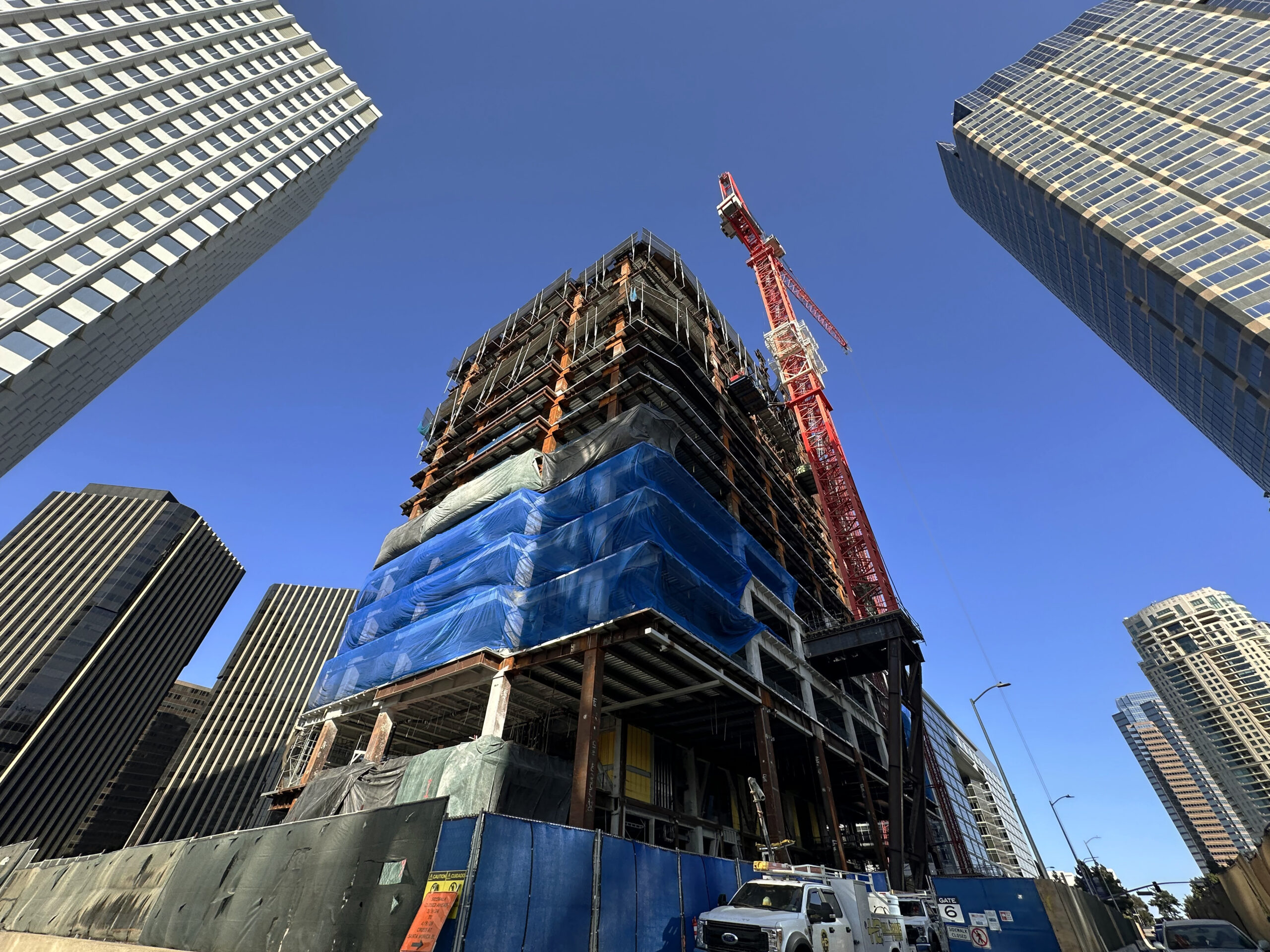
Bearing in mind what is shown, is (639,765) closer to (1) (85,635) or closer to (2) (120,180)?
(2) (120,180)

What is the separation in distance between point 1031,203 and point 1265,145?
70.3 ft

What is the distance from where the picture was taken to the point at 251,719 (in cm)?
12325

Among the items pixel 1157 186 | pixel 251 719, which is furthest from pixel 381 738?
pixel 251 719

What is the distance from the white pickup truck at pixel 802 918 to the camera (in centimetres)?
1026

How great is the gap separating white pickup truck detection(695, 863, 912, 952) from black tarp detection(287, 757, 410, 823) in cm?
Answer: 1631

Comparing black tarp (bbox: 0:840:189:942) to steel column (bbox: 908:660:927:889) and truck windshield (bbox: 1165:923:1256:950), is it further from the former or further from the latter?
steel column (bbox: 908:660:927:889)

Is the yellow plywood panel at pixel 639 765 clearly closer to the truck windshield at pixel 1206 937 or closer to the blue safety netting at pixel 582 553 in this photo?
the blue safety netting at pixel 582 553

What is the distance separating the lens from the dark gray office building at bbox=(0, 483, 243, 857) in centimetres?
7500

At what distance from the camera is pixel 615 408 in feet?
109

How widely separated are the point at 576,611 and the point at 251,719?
136 metres

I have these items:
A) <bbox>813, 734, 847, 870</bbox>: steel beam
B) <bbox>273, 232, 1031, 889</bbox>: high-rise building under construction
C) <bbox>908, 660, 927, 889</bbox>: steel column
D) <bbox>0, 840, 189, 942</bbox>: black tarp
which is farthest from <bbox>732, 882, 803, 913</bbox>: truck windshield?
<bbox>908, 660, 927, 889</bbox>: steel column

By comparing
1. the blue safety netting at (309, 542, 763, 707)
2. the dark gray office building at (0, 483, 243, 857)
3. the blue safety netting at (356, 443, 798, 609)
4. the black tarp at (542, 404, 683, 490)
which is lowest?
the blue safety netting at (309, 542, 763, 707)

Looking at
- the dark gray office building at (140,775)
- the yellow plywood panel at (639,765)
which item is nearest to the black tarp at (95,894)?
Result: the yellow plywood panel at (639,765)

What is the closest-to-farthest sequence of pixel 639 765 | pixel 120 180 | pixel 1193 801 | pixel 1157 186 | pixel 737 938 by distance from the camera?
pixel 737 938 < pixel 639 765 < pixel 120 180 < pixel 1157 186 < pixel 1193 801
